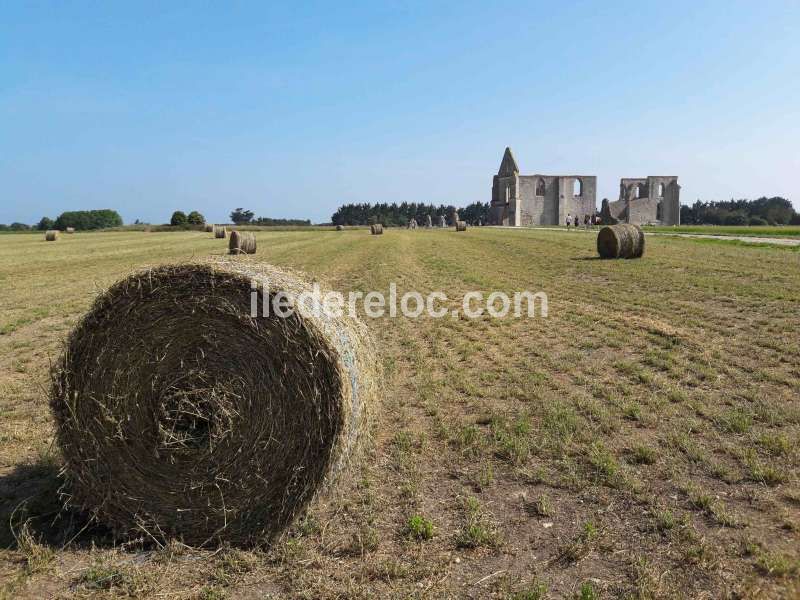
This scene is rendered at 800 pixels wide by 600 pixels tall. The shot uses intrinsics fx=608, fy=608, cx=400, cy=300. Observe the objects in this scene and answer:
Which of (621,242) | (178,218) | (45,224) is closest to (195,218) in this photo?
(178,218)

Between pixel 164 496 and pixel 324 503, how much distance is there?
1.13 m

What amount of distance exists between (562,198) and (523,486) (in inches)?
3593

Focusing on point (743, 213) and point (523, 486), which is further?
point (743, 213)

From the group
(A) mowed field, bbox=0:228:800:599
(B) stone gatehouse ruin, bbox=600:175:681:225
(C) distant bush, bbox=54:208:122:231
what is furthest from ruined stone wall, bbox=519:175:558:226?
(A) mowed field, bbox=0:228:800:599

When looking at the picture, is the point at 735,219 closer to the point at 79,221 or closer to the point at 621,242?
the point at 621,242

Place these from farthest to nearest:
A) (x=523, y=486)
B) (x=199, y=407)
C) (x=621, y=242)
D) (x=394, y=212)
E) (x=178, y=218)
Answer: (x=394, y=212) < (x=178, y=218) < (x=621, y=242) < (x=523, y=486) < (x=199, y=407)

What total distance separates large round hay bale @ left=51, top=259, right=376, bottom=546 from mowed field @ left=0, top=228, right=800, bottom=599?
27 centimetres

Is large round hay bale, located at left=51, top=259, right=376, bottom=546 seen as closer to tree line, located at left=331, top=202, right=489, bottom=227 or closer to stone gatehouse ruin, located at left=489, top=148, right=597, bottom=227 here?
stone gatehouse ruin, located at left=489, top=148, right=597, bottom=227

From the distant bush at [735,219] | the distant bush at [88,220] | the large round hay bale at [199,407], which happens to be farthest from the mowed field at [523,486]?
the distant bush at [88,220]

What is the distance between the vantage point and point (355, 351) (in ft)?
Answer: 15.4

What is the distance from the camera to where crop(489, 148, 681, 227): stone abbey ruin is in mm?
87812

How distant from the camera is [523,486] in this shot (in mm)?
4840

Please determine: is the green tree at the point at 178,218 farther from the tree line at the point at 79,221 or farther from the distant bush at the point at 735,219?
the distant bush at the point at 735,219

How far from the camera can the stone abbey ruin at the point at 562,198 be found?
8781 centimetres
